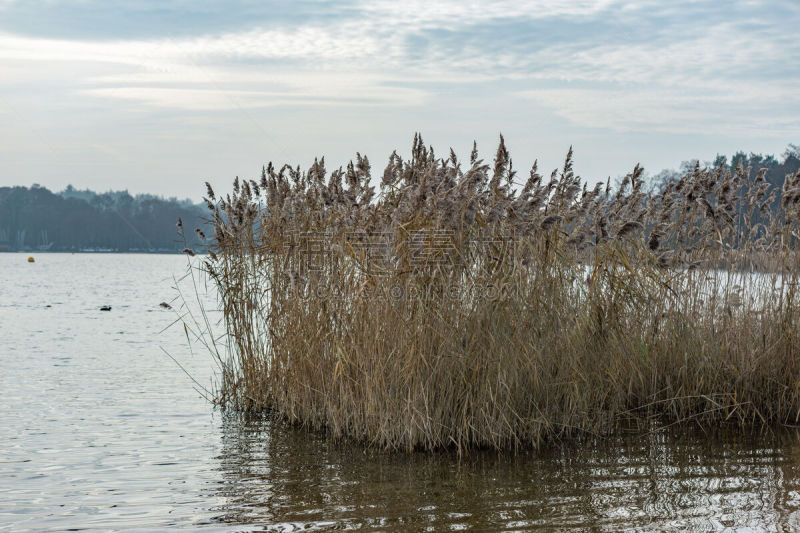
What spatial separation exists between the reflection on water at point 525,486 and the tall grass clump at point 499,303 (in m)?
0.33

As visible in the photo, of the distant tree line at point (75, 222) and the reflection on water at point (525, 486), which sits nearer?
the reflection on water at point (525, 486)

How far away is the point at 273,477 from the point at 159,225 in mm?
124212

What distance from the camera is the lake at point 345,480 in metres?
5.15

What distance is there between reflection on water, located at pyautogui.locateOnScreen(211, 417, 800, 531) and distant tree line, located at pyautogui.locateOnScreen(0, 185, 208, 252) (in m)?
124

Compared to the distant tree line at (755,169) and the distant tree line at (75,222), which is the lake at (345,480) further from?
the distant tree line at (75,222)

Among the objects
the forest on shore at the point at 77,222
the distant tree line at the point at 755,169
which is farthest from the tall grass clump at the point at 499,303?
the forest on shore at the point at 77,222

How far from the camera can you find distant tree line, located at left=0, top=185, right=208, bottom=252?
418 ft

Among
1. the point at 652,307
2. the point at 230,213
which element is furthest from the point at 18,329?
the point at 652,307

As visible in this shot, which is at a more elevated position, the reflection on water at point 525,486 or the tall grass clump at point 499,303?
the tall grass clump at point 499,303

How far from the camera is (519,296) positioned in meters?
6.55

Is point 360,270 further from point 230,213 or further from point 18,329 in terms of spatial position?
point 18,329

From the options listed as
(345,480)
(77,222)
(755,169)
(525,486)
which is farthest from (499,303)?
(77,222)

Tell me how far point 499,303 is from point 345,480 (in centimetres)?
199

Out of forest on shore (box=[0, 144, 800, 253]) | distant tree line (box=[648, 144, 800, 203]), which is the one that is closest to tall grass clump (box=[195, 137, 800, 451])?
distant tree line (box=[648, 144, 800, 203])
